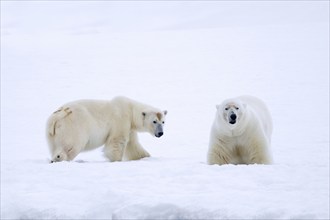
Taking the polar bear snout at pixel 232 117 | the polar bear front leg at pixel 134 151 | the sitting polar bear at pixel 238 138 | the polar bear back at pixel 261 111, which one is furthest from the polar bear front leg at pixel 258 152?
the polar bear front leg at pixel 134 151

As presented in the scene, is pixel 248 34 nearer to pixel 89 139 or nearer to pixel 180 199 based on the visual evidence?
pixel 89 139

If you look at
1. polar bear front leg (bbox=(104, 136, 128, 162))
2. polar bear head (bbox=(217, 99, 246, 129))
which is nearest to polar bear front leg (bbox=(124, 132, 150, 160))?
polar bear front leg (bbox=(104, 136, 128, 162))

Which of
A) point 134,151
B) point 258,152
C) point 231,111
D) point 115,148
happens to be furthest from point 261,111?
point 115,148

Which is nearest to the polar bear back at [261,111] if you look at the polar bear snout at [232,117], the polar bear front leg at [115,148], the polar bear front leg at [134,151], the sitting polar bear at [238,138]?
the sitting polar bear at [238,138]

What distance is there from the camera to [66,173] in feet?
14.6

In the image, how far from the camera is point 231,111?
512 centimetres

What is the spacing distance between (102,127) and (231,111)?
1439mm

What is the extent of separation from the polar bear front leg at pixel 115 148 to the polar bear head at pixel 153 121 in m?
0.29

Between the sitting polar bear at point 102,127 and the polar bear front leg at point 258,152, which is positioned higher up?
the sitting polar bear at point 102,127

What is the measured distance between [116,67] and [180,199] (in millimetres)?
16345

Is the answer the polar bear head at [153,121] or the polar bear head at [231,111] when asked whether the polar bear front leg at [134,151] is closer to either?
the polar bear head at [153,121]

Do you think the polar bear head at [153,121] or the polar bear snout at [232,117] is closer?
the polar bear snout at [232,117]

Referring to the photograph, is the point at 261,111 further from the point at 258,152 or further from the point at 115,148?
the point at 115,148

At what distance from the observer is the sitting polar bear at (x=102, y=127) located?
5.73 metres
